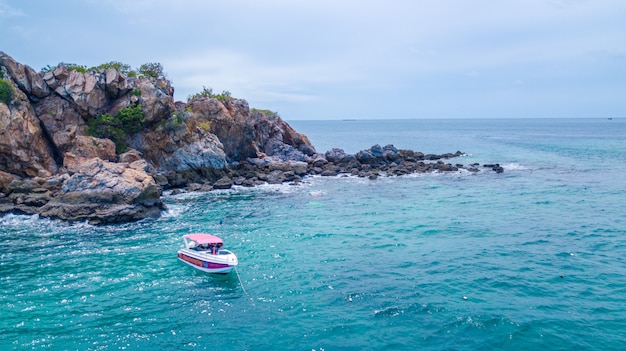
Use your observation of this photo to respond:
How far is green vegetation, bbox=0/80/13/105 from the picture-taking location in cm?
4747

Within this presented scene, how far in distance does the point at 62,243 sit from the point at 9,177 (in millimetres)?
17449

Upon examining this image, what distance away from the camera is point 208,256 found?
91.9ft

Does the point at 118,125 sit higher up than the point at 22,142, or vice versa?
the point at 118,125

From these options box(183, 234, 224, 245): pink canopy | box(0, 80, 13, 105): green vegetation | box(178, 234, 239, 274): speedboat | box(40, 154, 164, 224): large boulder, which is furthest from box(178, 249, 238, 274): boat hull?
box(0, 80, 13, 105): green vegetation

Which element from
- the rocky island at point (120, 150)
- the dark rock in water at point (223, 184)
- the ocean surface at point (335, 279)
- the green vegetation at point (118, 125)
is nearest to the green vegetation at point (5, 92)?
the rocky island at point (120, 150)

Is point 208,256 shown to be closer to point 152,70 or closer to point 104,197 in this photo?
point 104,197

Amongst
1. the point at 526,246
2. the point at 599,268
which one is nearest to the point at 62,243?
the point at 526,246

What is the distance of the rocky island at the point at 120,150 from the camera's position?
41.7 meters

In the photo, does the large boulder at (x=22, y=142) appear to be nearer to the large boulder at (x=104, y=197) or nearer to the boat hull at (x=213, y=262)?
the large boulder at (x=104, y=197)

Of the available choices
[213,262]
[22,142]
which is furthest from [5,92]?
[213,262]

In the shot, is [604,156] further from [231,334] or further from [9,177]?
[9,177]

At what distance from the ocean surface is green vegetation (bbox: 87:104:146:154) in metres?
15.8

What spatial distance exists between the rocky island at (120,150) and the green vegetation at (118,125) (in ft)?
0.43

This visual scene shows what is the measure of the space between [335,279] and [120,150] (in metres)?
41.4
